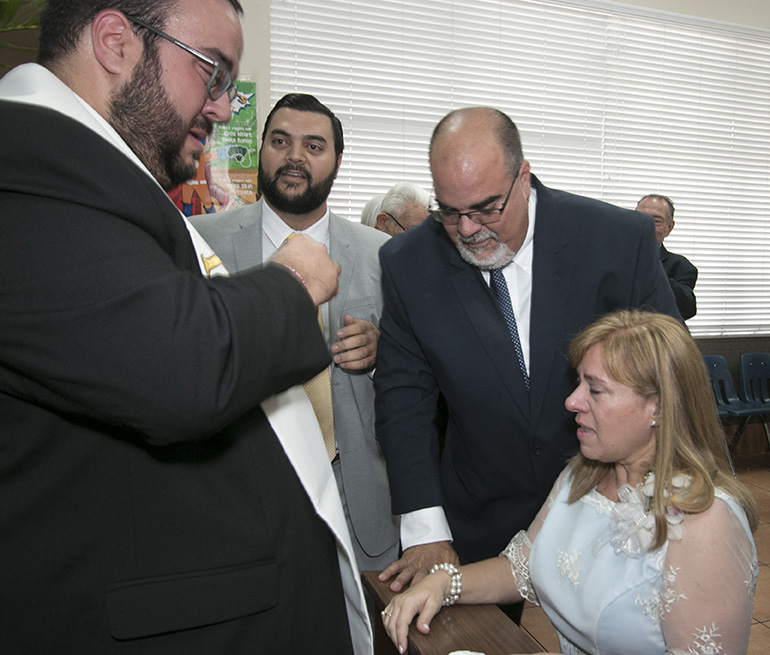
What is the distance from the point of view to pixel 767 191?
5.77m

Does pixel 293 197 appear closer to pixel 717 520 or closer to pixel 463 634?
pixel 463 634

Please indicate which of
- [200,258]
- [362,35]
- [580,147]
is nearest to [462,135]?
[200,258]

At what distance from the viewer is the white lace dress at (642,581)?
3.97 feet

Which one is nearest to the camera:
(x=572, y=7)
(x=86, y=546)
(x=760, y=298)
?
(x=86, y=546)

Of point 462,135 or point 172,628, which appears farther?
point 462,135

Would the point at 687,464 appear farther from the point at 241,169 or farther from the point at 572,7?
the point at 572,7

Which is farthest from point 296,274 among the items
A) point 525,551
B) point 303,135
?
point 303,135

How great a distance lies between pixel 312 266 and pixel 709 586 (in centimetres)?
95

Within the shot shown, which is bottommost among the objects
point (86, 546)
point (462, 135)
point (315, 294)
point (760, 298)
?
point (760, 298)

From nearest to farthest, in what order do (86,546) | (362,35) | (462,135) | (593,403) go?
(86,546)
(593,403)
(462,135)
(362,35)

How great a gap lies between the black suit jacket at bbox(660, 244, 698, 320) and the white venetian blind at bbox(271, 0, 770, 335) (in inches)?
30.5

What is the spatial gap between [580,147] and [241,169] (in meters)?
2.72

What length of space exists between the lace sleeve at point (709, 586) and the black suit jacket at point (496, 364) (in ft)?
1.66

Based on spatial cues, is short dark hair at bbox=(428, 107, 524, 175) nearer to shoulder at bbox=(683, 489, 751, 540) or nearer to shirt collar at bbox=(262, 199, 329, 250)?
shirt collar at bbox=(262, 199, 329, 250)
